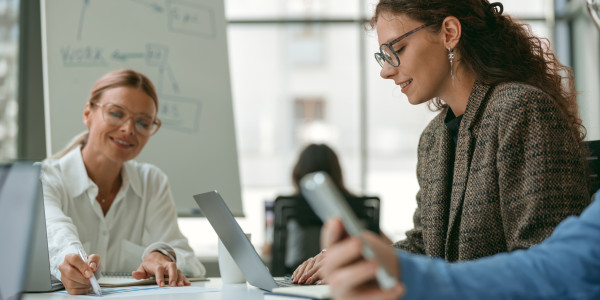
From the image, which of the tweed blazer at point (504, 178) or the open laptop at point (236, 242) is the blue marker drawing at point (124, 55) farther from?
the tweed blazer at point (504, 178)

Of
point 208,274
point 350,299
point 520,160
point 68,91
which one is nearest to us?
point 350,299

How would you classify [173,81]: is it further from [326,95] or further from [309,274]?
[326,95]

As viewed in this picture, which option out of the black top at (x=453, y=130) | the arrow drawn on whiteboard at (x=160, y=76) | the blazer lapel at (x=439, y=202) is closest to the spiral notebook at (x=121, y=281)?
the blazer lapel at (x=439, y=202)

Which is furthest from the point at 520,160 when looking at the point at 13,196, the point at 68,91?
the point at 68,91

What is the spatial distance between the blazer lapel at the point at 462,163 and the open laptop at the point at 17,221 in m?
0.90

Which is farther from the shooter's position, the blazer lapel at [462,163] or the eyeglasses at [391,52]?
the eyeglasses at [391,52]

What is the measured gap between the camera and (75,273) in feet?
4.02

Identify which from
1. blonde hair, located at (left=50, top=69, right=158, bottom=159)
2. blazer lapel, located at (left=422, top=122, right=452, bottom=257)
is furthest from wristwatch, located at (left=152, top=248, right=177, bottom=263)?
blazer lapel, located at (left=422, top=122, right=452, bottom=257)

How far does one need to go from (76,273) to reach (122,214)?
66 cm

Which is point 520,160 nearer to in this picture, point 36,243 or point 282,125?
point 36,243

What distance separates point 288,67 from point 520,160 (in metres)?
3.93

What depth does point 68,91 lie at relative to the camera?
2.37 m

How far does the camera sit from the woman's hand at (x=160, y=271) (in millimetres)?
1389

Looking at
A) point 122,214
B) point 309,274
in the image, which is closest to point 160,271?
point 309,274
